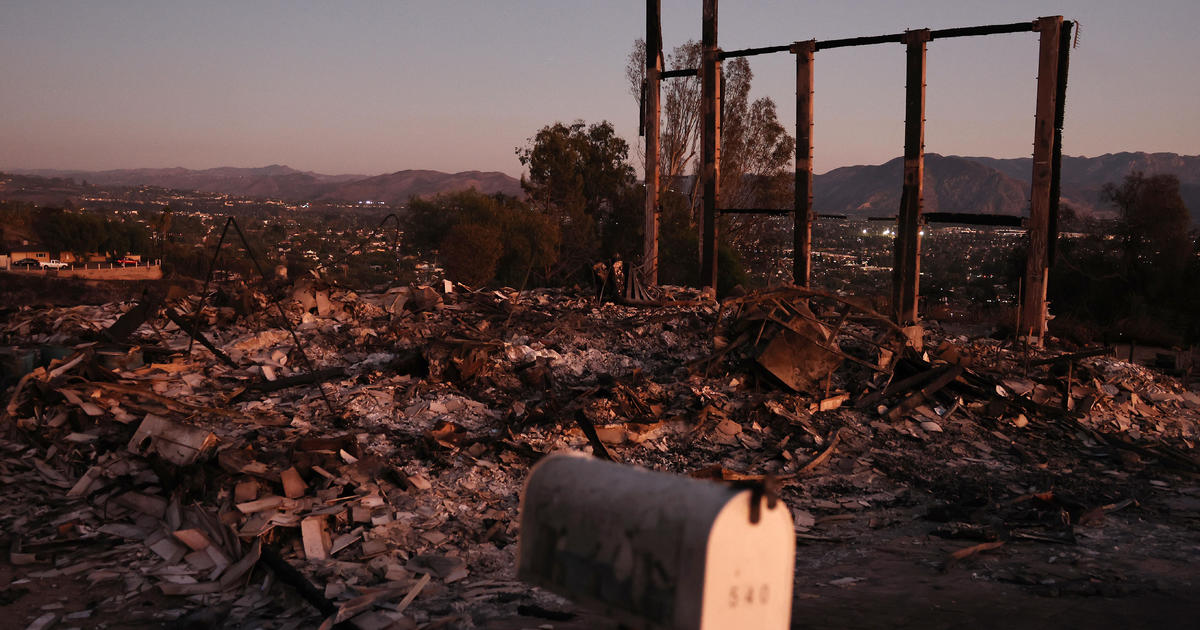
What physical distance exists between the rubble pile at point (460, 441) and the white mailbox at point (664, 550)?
A: 227cm

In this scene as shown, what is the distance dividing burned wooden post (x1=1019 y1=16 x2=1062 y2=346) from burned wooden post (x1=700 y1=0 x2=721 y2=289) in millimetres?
5459

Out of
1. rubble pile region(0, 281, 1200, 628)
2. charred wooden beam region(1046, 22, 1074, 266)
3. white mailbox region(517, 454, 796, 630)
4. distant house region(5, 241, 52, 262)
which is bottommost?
rubble pile region(0, 281, 1200, 628)

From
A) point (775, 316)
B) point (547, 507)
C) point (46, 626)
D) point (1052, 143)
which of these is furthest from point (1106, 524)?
point (46, 626)

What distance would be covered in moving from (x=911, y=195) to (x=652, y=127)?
5.97 metres

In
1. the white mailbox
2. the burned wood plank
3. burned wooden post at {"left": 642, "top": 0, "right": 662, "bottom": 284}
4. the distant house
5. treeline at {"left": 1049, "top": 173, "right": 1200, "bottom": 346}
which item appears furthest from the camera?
the distant house

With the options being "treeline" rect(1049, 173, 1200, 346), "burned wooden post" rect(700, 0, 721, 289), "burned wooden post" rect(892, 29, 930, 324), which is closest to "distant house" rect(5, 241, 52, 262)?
"burned wooden post" rect(700, 0, 721, 289)

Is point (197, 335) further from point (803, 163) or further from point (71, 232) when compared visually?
point (71, 232)

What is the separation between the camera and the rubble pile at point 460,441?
185 inches

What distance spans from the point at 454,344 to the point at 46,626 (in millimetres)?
5322

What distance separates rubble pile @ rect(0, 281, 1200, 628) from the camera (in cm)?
470

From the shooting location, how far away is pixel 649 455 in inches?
280

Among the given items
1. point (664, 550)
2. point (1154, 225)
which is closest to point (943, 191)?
point (1154, 225)

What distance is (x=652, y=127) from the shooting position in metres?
15.6

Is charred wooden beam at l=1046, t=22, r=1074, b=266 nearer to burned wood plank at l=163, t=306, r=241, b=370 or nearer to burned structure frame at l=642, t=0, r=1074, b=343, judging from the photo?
burned structure frame at l=642, t=0, r=1074, b=343
